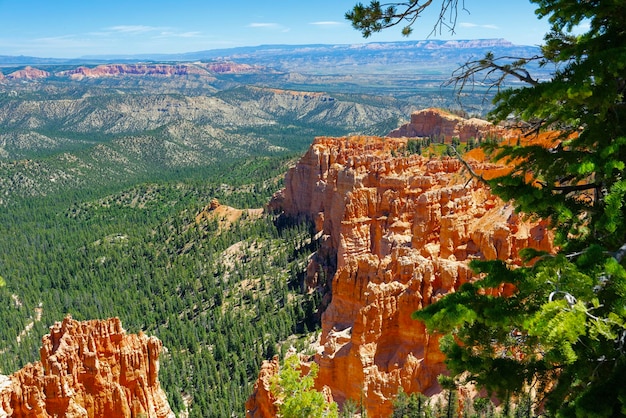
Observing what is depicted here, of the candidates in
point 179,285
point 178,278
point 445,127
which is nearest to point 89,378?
point 179,285

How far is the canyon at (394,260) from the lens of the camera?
93.1 feet

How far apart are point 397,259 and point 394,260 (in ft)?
2.42

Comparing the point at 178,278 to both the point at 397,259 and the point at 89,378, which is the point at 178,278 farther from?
the point at 89,378

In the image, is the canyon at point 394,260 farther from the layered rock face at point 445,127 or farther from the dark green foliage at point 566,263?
the layered rock face at point 445,127

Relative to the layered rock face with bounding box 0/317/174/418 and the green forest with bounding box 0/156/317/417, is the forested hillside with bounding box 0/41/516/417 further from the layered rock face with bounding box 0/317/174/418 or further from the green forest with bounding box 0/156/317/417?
the layered rock face with bounding box 0/317/174/418

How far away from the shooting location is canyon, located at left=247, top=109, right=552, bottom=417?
93.1 ft

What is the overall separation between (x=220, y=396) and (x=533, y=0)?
46943mm

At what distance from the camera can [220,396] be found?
48.7m

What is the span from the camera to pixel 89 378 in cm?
2586

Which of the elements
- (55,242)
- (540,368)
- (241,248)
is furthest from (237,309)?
(55,242)

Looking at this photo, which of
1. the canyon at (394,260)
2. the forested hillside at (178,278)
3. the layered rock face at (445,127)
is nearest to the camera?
the canyon at (394,260)

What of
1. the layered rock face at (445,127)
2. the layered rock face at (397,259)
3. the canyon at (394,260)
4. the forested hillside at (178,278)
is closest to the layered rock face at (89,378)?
the canyon at (394,260)

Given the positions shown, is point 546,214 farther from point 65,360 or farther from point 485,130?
point 485,130

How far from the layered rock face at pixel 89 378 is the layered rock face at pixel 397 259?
10.2 metres
